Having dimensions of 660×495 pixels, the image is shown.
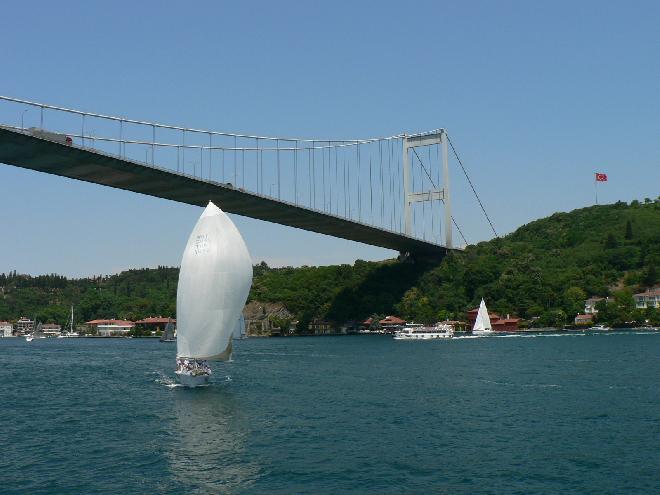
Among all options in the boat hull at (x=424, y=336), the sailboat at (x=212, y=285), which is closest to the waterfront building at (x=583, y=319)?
the boat hull at (x=424, y=336)

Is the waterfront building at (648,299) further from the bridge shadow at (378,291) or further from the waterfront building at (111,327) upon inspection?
the waterfront building at (111,327)

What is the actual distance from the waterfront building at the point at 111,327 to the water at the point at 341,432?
3918 inches

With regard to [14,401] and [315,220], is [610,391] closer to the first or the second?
[14,401]

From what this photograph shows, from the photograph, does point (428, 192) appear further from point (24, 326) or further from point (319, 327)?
point (24, 326)

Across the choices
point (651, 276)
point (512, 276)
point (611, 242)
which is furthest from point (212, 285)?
point (611, 242)

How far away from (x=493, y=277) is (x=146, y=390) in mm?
61128

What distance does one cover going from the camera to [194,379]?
28891mm

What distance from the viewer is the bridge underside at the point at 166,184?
44.8m

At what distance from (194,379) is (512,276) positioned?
6000cm

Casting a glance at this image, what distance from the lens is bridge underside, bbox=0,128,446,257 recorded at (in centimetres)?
4481

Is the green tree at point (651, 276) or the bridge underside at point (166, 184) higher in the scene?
the bridge underside at point (166, 184)

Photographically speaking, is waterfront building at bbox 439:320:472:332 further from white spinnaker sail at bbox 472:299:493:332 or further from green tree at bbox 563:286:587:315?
green tree at bbox 563:286:587:315

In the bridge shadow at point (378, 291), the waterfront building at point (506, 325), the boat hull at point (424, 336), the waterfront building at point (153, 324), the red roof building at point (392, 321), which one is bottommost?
the boat hull at point (424, 336)

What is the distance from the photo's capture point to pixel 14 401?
27.2m
